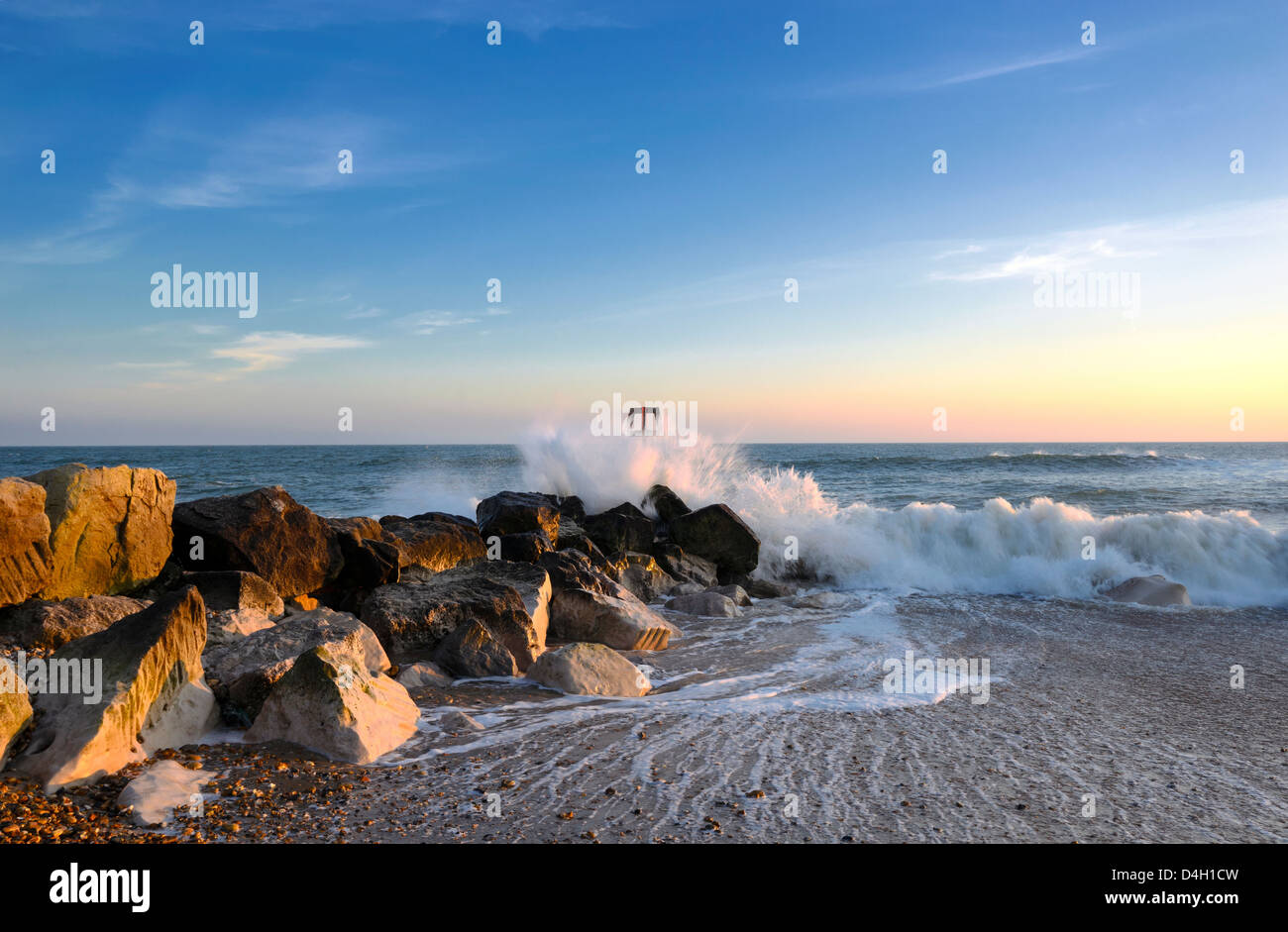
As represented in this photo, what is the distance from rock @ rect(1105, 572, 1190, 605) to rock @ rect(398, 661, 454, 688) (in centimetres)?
974

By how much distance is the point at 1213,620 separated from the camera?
Answer: 9.87 m

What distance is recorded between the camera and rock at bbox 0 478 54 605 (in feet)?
18.8

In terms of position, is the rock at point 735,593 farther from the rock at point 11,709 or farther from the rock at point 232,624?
the rock at point 11,709

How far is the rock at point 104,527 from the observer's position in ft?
21.0

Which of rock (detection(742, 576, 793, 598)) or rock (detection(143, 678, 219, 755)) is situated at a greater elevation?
rock (detection(143, 678, 219, 755))

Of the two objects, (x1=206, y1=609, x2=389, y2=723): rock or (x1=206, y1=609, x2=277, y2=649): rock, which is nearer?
(x1=206, y1=609, x2=389, y2=723): rock

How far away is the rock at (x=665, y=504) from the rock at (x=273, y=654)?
8716 millimetres

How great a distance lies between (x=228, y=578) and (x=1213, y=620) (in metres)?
11.5

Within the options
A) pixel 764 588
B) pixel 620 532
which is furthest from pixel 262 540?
pixel 764 588

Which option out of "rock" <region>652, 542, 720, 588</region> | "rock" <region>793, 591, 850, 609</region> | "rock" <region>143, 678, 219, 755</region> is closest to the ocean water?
"rock" <region>793, 591, 850, 609</region>

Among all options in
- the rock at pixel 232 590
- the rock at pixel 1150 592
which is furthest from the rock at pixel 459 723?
the rock at pixel 1150 592

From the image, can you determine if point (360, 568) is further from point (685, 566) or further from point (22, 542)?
point (685, 566)

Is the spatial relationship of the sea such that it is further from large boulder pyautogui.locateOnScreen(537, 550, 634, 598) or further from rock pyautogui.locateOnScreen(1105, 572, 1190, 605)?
large boulder pyautogui.locateOnScreen(537, 550, 634, 598)
